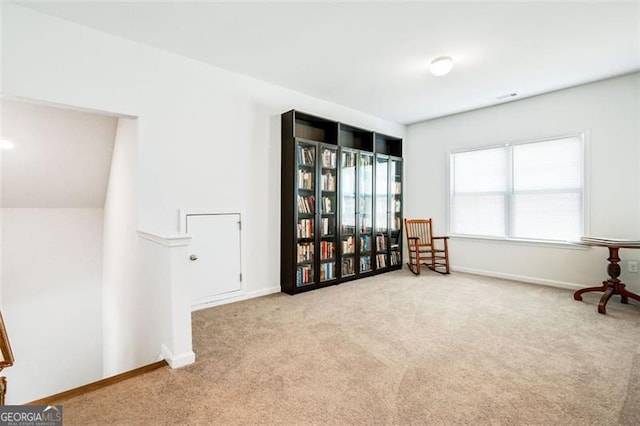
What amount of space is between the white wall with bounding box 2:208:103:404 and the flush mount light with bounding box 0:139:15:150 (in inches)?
44.1

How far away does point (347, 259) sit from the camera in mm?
4125

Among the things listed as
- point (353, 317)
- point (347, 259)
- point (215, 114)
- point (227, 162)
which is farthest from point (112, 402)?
point (347, 259)

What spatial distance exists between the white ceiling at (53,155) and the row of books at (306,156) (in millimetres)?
1983

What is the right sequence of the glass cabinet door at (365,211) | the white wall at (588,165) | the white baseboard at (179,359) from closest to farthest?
the white baseboard at (179,359) < the white wall at (588,165) < the glass cabinet door at (365,211)

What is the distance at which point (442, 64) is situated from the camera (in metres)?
2.96

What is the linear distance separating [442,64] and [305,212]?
217 centimetres

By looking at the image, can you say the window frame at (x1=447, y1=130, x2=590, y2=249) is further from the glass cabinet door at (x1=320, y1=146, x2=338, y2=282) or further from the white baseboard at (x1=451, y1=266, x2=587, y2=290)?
the glass cabinet door at (x1=320, y1=146, x2=338, y2=282)

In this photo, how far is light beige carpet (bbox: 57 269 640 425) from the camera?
151 cm

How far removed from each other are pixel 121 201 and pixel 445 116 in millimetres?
4775

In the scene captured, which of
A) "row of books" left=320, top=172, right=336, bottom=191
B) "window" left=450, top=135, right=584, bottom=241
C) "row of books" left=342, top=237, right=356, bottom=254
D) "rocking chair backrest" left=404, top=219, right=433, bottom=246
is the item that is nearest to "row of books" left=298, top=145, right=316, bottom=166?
"row of books" left=320, top=172, right=336, bottom=191

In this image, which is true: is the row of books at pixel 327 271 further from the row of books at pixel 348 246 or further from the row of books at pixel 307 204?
the row of books at pixel 307 204

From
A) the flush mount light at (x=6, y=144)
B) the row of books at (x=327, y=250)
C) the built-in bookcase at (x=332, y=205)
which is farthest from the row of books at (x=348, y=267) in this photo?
the flush mount light at (x=6, y=144)

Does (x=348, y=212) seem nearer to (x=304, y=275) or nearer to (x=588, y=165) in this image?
(x=304, y=275)

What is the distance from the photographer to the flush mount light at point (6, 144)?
2.76 metres
